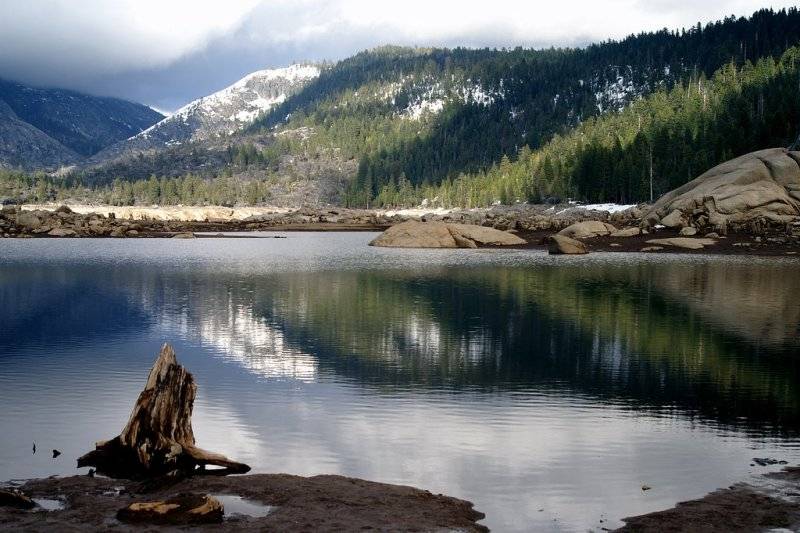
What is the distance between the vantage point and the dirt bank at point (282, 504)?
9.21 meters

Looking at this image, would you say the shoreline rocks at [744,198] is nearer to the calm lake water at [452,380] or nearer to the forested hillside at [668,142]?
the calm lake water at [452,380]

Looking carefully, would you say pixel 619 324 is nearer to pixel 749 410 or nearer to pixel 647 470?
pixel 749 410

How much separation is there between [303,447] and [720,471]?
6641mm

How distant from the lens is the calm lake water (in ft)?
39.4

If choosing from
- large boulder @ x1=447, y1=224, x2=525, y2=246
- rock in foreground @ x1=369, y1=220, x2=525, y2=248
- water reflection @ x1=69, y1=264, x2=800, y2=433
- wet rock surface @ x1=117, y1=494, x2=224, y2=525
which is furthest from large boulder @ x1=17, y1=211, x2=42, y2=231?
wet rock surface @ x1=117, y1=494, x2=224, y2=525

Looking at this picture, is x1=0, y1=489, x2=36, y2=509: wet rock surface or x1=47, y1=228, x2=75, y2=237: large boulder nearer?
x1=0, y1=489, x2=36, y2=509: wet rock surface

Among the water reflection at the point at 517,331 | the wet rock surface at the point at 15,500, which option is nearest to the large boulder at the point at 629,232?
the water reflection at the point at 517,331

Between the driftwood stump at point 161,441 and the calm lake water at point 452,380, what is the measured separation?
605 mm

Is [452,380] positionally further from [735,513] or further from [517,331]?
[735,513]

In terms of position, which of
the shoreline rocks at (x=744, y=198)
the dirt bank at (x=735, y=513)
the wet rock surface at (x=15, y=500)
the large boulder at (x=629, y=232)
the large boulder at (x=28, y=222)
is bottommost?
the dirt bank at (x=735, y=513)

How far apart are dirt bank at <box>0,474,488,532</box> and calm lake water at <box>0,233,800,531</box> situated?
63cm

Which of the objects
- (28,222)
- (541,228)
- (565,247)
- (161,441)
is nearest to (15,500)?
(161,441)

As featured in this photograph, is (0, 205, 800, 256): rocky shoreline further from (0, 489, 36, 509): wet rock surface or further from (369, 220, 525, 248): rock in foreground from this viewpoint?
(0, 489, 36, 509): wet rock surface

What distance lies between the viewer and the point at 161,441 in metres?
11.9
